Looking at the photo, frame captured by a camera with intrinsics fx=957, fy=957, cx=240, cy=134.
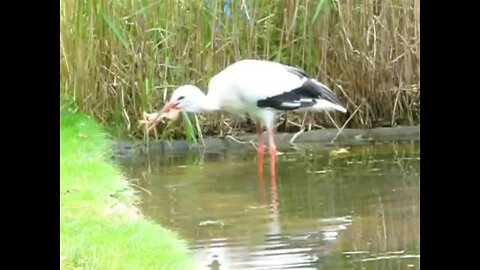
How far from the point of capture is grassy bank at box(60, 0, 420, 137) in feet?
23.5

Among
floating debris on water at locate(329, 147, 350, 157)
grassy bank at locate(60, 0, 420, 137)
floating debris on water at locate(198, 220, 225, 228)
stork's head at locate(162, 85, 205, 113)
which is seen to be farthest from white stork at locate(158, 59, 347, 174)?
floating debris on water at locate(198, 220, 225, 228)

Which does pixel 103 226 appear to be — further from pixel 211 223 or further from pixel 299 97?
pixel 299 97

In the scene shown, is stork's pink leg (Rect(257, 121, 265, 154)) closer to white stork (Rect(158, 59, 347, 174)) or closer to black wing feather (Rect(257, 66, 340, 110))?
white stork (Rect(158, 59, 347, 174))

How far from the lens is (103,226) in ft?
13.2

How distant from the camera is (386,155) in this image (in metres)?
7.04

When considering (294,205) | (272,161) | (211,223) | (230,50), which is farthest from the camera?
(230,50)

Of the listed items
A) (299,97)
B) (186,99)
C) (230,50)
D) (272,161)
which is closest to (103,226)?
(272,161)

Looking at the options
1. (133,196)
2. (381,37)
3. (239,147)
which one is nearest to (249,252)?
(133,196)

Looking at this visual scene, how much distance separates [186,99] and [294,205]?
5.71 ft

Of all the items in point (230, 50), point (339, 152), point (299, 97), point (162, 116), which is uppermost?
point (230, 50)

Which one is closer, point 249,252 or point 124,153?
point 249,252

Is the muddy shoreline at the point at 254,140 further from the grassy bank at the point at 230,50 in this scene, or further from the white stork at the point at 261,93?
the white stork at the point at 261,93
